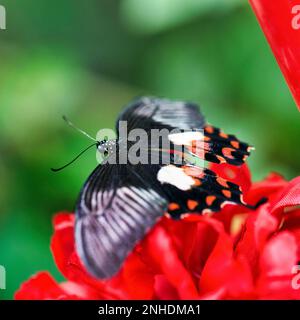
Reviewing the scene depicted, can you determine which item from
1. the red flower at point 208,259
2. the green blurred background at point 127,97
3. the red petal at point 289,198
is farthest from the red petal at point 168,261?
the green blurred background at point 127,97

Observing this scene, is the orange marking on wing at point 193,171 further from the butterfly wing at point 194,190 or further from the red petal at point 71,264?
the red petal at point 71,264

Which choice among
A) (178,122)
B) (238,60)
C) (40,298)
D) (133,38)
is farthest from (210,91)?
(40,298)

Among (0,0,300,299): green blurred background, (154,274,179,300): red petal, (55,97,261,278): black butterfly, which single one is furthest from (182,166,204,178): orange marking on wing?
(0,0,300,299): green blurred background

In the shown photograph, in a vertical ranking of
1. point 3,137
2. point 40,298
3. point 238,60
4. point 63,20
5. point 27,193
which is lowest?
point 40,298

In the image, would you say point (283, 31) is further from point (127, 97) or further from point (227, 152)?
point (127, 97)

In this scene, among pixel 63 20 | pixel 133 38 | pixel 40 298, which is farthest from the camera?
pixel 63 20

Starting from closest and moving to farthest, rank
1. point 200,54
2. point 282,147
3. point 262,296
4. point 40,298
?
1. point 262,296
2. point 40,298
3. point 282,147
4. point 200,54
